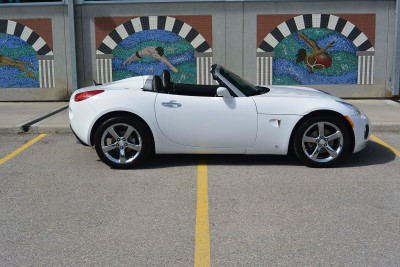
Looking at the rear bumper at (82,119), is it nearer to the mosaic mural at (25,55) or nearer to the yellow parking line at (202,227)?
the yellow parking line at (202,227)

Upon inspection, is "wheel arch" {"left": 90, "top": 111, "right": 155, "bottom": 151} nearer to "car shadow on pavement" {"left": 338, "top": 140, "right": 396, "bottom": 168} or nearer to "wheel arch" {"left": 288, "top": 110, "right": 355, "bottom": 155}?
"wheel arch" {"left": 288, "top": 110, "right": 355, "bottom": 155}

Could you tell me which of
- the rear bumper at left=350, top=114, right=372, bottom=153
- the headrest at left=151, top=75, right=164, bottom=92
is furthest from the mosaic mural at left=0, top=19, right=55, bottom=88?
the rear bumper at left=350, top=114, right=372, bottom=153

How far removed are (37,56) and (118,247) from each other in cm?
861

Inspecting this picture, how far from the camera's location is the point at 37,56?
12.0 m

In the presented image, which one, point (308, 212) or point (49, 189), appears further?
point (49, 189)

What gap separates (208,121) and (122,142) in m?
1.06

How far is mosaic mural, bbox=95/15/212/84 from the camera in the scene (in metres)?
11.8

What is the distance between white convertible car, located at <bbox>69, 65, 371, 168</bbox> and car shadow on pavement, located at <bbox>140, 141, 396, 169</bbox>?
0.93 ft

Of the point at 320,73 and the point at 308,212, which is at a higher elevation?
the point at 320,73

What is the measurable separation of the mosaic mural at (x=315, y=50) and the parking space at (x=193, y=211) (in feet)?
15.4

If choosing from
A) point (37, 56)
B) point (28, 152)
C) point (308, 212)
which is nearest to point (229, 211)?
point (308, 212)

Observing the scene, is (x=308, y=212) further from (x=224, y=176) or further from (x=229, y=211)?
(x=224, y=176)

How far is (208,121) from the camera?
659 centimetres

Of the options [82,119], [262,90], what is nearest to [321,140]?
[262,90]
